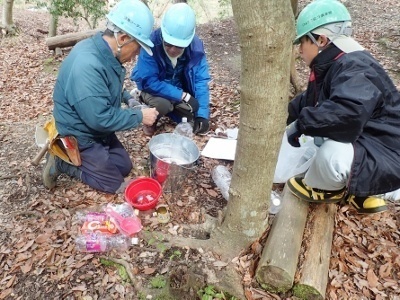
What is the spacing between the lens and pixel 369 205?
3109 millimetres

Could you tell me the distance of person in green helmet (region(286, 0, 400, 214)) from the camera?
2.60 m

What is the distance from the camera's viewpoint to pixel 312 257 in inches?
103

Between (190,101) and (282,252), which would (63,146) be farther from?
(282,252)

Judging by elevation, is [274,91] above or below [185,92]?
above

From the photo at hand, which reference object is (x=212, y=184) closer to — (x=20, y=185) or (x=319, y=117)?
(x=319, y=117)

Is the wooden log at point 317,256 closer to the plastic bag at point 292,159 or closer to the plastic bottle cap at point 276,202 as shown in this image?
the plastic bottle cap at point 276,202

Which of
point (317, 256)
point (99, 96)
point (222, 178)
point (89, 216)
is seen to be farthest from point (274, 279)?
point (99, 96)

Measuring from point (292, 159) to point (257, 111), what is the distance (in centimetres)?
161

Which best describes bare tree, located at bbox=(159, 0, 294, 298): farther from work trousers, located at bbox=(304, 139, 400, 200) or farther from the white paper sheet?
the white paper sheet

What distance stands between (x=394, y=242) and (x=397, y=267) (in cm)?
28

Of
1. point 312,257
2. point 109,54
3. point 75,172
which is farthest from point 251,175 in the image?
point 75,172

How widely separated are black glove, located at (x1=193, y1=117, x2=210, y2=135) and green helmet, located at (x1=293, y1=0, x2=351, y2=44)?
6.49ft

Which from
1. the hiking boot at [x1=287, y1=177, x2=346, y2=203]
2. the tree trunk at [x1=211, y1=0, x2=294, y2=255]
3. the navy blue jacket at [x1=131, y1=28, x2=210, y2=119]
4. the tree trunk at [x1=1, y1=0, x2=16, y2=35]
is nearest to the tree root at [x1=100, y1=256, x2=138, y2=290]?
the tree trunk at [x1=211, y1=0, x2=294, y2=255]

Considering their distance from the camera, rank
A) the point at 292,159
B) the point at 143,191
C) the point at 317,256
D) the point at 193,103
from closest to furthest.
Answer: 1. the point at 317,256
2. the point at 143,191
3. the point at 292,159
4. the point at 193,103
